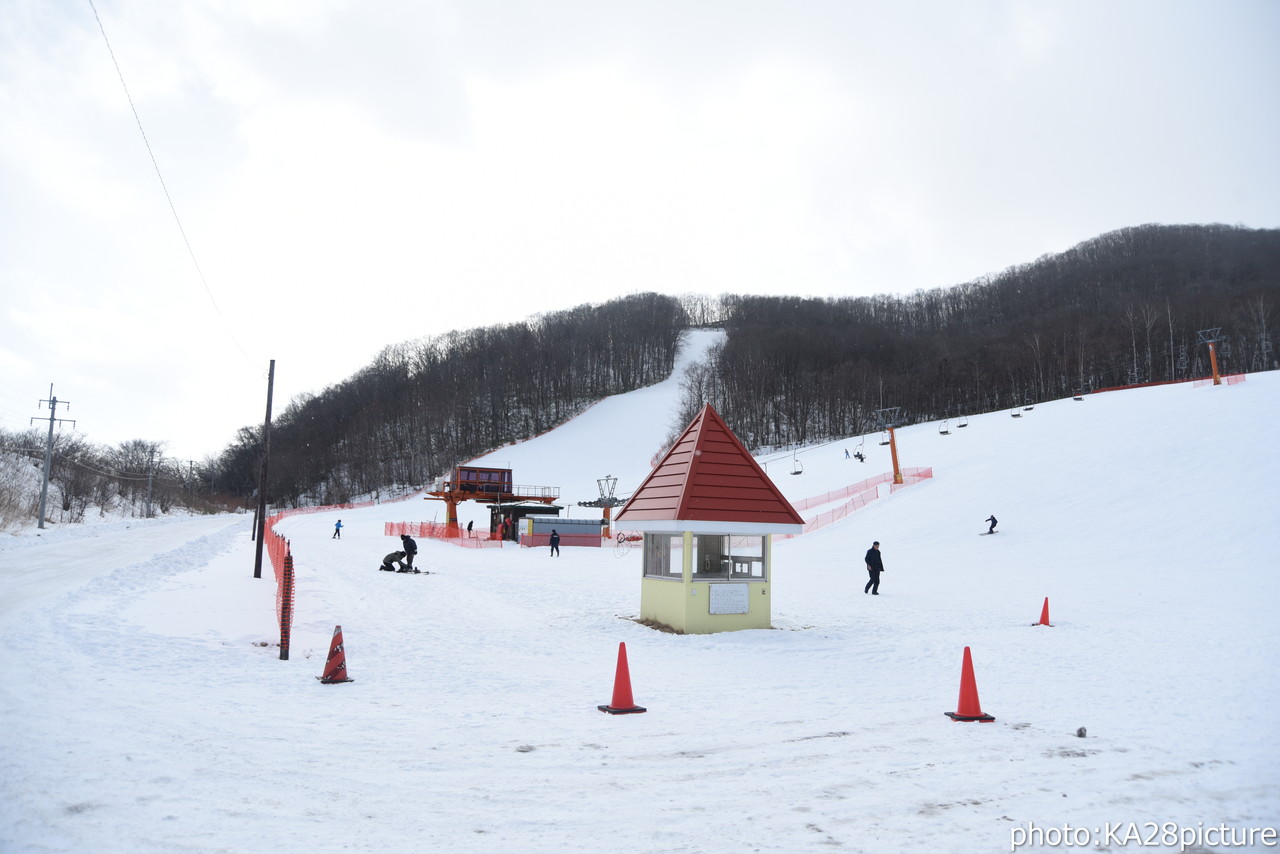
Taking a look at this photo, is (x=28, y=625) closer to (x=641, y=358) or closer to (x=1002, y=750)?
(x=1002, y=750)

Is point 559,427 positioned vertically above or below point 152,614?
above

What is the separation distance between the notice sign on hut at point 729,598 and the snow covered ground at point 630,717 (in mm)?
585

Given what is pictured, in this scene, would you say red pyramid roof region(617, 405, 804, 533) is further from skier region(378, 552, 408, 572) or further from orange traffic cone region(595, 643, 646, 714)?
skier region(378, 552, 408, 572)

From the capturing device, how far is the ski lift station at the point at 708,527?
14938 mm

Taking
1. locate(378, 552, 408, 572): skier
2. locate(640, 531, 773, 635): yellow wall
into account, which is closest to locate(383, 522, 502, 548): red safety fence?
locate(378, 552, 408, 572): skier

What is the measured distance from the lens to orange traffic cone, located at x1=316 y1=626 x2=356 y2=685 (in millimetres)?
9758

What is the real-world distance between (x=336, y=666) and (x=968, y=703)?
8036mm

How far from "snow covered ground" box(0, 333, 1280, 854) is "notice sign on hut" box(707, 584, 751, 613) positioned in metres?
0.59

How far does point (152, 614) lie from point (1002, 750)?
15193 millimetres

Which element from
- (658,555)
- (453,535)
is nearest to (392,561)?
(658,555)

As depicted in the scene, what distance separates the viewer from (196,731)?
280 inches

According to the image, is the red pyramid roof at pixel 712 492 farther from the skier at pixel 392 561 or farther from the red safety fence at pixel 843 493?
the red safety fence at pixel 843 493

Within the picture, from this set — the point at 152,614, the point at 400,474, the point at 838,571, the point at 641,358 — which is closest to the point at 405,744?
the point at 152,614

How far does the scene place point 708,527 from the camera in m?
15.1
